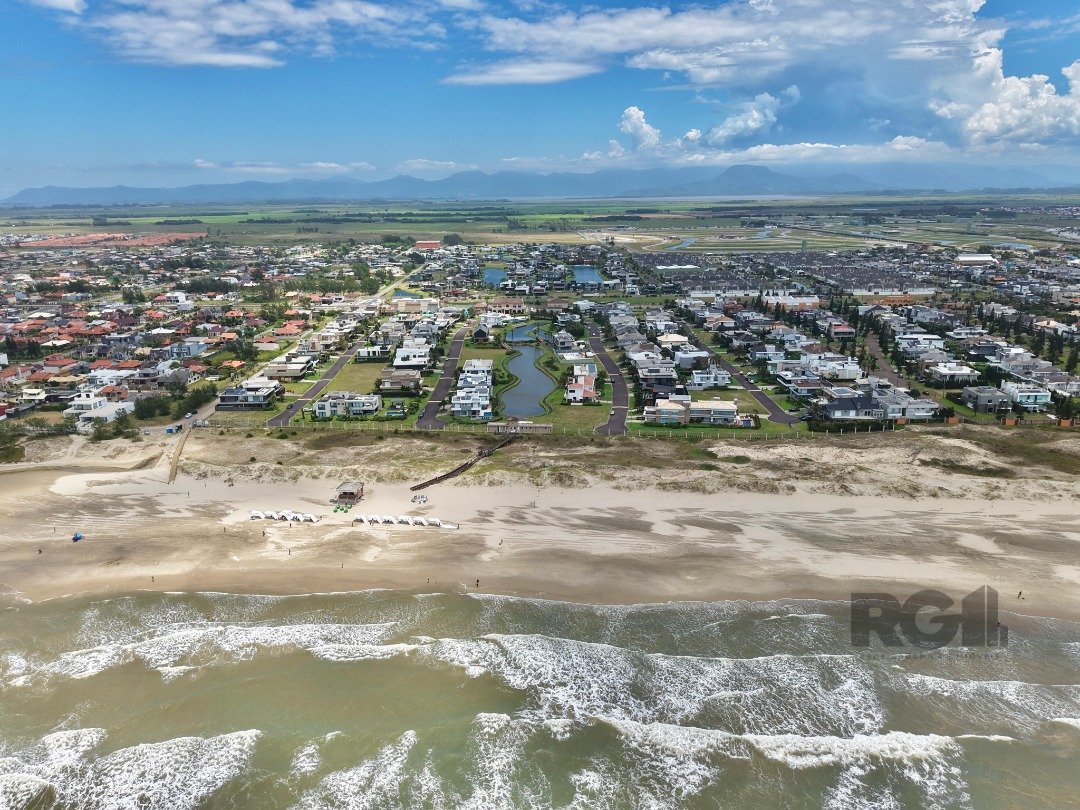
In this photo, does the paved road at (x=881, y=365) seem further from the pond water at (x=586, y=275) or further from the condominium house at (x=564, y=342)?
the pond water at (x=586, y=275)

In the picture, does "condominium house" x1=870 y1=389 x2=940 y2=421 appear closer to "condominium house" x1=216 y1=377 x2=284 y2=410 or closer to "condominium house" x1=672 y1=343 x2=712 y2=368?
"condominium house" x1=672 y1=343 x2=712 y2=368

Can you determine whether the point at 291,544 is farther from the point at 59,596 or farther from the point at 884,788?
the point at 884,788

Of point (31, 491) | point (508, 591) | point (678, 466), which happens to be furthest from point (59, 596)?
point (678, 466)

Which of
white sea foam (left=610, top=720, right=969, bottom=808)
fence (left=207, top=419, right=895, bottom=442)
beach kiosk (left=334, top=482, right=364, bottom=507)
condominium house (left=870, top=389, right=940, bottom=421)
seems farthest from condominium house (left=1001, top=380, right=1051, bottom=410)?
beach kiosk (left=334, top=482, right=364, bottom=507)

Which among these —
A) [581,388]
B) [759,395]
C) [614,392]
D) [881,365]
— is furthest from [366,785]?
[881,365]

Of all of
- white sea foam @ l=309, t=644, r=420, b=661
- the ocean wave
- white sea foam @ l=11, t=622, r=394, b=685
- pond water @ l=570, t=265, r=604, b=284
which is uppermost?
pond water @ l=570, t=265, r=604, b=284

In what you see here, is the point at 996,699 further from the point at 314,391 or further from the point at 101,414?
the point at 101,414
